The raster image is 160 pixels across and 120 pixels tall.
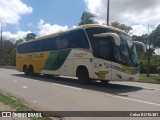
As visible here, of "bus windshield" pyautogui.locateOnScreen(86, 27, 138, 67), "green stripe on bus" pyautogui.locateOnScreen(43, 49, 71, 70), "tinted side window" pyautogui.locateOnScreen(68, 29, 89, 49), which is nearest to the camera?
"bus windshield" pyautogui.locateOnScreen(86, 27, 138, 67)

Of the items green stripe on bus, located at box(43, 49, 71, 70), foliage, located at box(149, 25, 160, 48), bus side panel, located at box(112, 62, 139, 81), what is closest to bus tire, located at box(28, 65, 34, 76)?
green stripe on bus, located at box(43, 49, 71, 70)

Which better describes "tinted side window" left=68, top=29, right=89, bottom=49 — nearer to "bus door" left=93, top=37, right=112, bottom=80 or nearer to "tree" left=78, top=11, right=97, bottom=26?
"bus door" left=93, top=37, right=112, bottom=80

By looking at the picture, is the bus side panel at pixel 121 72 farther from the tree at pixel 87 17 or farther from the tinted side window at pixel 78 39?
the tree at pixel 87 17

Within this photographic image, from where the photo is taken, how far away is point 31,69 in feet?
89.2

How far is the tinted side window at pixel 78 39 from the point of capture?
1852 centimetres

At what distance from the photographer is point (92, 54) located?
1783 centimetres

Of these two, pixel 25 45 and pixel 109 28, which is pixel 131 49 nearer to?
pixel 109 28

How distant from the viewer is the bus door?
666 inches

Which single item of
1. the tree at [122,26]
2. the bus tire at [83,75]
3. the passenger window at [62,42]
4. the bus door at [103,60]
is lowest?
the bus tire at [83,75]

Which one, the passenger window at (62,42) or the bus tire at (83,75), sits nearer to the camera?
the bus tire at (83,75)

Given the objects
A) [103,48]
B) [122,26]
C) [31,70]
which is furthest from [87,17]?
[103,48]

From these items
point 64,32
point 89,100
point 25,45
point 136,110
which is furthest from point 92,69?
point 25,45

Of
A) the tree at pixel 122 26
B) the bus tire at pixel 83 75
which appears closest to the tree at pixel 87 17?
the tree at pixel 122 26

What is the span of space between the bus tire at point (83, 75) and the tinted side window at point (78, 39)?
136 centimetres
